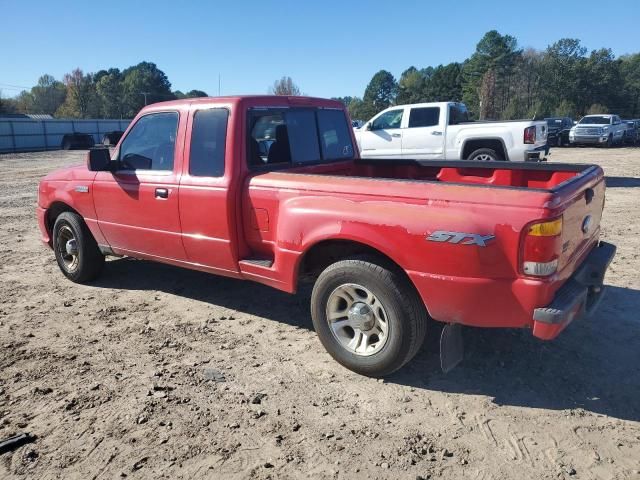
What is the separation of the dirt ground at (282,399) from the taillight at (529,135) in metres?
6.54

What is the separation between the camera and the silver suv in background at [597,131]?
27.9 m

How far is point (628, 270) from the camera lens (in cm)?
582

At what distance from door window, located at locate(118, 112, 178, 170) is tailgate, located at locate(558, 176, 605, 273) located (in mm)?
3271

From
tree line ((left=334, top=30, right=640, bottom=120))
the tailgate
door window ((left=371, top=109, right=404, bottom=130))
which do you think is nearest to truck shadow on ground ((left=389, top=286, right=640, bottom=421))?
the tailgate

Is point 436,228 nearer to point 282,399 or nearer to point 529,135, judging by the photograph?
point 282,399

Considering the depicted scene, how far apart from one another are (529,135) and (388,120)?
3610 millimetres

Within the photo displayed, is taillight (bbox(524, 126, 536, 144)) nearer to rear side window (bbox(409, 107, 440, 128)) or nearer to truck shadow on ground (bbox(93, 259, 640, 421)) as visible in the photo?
rear side window (bbox(409, 107, 440, 128))

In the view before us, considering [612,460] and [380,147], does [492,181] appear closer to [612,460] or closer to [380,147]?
Result: [612,460]

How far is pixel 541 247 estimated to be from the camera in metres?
2.88

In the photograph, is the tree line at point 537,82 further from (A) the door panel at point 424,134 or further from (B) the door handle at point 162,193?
(B) the door handle at point 162,193

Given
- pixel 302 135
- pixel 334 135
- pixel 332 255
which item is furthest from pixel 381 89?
pixel 332 255

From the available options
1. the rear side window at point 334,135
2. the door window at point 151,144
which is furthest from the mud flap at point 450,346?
the door window at point 151,144

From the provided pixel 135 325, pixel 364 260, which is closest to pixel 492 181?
pixel 364 260

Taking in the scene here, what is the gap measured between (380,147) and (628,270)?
8.26 meters
